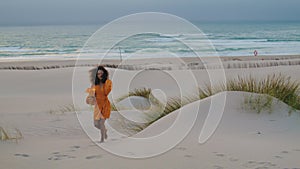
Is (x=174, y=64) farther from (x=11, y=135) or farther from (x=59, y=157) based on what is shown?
(x=59, y=157)

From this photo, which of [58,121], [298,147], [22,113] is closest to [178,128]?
[298,147]

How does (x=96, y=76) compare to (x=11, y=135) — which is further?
(x=11, y=135)

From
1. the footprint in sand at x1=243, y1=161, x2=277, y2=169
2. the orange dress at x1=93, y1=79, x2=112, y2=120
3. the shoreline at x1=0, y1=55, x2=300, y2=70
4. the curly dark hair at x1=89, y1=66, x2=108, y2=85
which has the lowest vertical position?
the shoreline at x1=0, y1=55, x2=300, y2=70

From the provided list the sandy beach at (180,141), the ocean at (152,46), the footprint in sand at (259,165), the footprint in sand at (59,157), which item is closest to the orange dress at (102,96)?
the sandy beach at (180,141)

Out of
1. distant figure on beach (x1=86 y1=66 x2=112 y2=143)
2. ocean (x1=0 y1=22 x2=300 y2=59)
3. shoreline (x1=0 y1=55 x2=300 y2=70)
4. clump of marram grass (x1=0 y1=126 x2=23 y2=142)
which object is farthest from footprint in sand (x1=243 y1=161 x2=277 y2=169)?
ocean (x1=0 y1=22 x2=300 y2=59)

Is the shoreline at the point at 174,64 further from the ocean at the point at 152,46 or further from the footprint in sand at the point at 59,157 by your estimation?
the footprint in sand at the point at 59,157

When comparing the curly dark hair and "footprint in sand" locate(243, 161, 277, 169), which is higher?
the curly dark hair

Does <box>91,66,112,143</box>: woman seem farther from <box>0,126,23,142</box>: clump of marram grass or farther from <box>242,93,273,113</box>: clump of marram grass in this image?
<box>242,93,273,113</box>: clump of marram grass

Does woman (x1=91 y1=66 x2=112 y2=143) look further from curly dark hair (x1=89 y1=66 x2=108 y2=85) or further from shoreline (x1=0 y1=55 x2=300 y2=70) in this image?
shoreline (x1=0 y1=55 x2=300 y2=70)

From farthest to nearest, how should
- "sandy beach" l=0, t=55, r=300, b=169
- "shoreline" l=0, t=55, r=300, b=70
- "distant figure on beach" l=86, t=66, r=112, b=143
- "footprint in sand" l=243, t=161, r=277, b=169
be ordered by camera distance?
"shoreline" l=0, t=55, r=300, b=70, "distant figure on beach" l=86, t=66, r=112, b=143, "sandy beach" l=0, t=55, r=300, b=169, "footprint in sand" l=243, t=161, r=277, b=169

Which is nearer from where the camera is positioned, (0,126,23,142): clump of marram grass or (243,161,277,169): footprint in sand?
(243,161,277,169): footprint in sand

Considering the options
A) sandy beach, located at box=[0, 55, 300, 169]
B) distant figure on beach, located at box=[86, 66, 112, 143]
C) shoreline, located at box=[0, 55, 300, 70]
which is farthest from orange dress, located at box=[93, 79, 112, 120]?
shoreline, located at box=[0, 55, 300, 70]

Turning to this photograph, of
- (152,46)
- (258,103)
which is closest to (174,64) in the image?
(258,103)

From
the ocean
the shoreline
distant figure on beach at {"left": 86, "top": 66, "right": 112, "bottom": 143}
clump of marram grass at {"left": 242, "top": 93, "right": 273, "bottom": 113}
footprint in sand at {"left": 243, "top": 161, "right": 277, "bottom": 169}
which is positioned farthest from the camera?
the ocean
